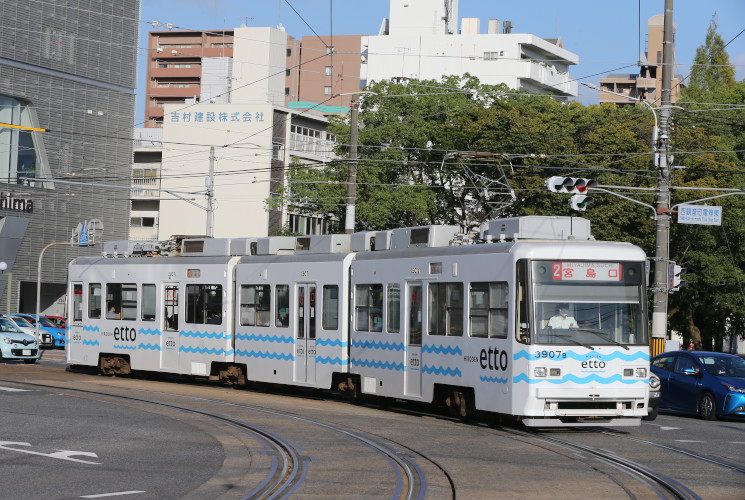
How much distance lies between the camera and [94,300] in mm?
31266

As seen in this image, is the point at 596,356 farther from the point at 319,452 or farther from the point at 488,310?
the point at 319,452

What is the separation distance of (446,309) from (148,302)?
34.8 feet

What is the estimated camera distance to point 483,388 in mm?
19766

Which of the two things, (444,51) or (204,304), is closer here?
(204,304)

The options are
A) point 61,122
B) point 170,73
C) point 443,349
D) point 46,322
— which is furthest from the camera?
point 170,73

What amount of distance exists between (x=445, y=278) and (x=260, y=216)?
2393 inches

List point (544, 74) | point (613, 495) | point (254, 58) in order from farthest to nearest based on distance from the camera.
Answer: point (544, 74), point (254, 58), point (613, 495)

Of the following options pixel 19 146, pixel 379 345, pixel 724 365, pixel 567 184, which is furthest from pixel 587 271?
pixel 19 146

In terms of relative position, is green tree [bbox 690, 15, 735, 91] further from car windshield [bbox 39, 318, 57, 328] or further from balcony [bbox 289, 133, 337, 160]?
car windshield [bbox 39, 318, 57, 328]

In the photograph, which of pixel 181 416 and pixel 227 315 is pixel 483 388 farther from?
pixel 227 315

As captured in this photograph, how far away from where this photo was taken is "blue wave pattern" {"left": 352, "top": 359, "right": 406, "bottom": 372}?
72.7 feet

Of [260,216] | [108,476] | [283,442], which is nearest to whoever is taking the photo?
[108,476]

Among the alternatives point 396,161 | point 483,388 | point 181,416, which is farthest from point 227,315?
point 396,161

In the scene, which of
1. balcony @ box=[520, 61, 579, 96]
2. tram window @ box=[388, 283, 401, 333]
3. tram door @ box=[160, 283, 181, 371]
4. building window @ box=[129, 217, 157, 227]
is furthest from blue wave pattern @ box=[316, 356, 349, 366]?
balcony @ box=[520, 61, 579, 96]
